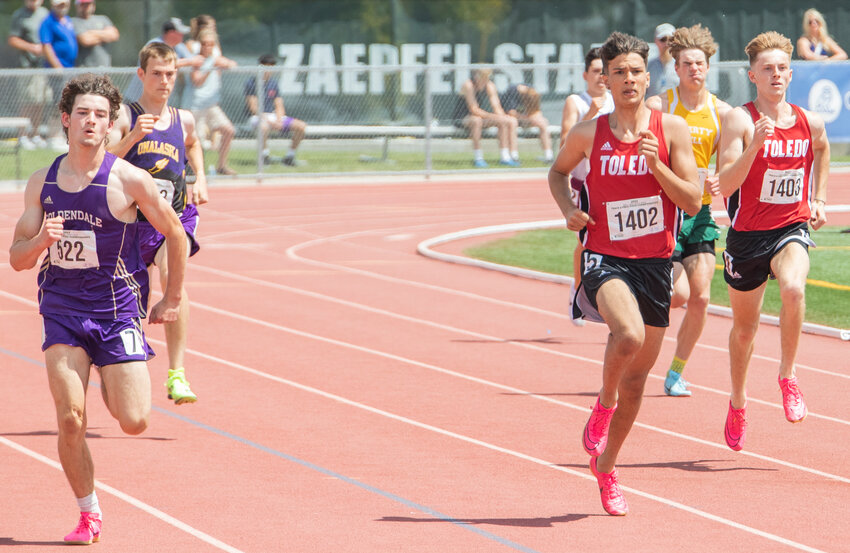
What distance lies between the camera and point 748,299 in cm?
768

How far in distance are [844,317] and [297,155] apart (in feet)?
45.3

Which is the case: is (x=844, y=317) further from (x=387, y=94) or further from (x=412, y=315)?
(x=387, y=94)

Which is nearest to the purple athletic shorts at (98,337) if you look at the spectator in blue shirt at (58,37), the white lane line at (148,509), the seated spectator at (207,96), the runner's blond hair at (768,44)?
the white lane line at (148,509)

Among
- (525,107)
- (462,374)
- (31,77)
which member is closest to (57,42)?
(31,77)

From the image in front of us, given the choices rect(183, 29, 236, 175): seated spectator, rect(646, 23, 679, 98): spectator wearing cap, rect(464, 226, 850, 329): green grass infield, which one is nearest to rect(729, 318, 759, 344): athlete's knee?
rect(464, 226, 850, 329): green grass infield

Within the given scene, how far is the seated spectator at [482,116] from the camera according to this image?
23797 millimetres

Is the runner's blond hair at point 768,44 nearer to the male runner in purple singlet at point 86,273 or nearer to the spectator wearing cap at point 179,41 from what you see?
the male runner in purple singlet at point 86,273

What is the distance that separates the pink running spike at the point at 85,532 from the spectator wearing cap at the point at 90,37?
18.3 meters

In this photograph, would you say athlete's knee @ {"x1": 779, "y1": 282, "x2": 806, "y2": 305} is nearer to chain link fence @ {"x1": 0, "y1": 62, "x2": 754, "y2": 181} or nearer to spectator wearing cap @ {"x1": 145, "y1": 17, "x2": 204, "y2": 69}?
spectator wearing cap @ {"x1": 145, "y1": 17, "x2": 204, "y2": 69}

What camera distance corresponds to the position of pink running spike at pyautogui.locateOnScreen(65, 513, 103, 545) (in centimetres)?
573

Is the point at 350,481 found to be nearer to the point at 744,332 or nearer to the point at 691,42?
the point at 744,332

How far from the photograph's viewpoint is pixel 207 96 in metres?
21.6

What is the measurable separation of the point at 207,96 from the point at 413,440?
48.4 ft

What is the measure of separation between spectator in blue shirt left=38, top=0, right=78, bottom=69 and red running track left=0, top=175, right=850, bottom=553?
→ 30.7 feet
